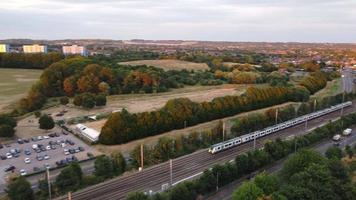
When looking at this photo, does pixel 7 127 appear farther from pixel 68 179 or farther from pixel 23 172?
pixel 68 179

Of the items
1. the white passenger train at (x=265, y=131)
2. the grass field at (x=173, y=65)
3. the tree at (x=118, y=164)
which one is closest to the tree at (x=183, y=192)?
the tree at (x=118, y=164)

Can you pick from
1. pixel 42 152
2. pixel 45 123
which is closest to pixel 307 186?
pixel 42 152

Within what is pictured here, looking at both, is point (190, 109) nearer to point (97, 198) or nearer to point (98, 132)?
point (98, 132)

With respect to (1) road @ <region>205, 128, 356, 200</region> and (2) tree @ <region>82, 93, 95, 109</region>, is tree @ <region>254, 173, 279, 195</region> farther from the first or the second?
(2) tree @ <region>82, 93, 95, 109</region>

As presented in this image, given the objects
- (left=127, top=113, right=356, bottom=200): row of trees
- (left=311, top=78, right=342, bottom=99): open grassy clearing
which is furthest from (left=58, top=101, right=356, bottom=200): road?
(left=311, top=78, right=342, bottom=99): open grassy clearing

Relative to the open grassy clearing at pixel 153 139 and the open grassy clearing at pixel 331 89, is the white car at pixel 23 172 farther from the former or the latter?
the open grassy clearing at pixel 331 89

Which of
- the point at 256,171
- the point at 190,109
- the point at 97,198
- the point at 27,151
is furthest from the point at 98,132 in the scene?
the point at 256,171

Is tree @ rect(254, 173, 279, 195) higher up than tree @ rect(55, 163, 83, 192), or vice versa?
tree @ rect(254, 173, 279, 195)
